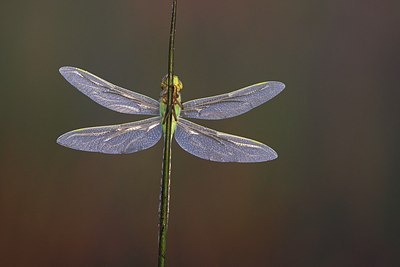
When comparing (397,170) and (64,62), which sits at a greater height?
(64,62)

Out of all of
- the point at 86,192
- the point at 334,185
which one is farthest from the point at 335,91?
the point at 86,192

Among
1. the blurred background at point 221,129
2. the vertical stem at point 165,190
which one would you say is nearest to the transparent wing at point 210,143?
the vertical stem at point 165,190

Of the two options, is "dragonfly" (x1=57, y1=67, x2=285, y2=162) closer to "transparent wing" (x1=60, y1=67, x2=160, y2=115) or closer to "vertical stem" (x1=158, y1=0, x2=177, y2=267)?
"transparent wing" (x1=60, y1=67, x2=160, y2=115)

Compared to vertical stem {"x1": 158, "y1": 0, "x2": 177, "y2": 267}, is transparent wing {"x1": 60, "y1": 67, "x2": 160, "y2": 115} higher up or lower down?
higher up

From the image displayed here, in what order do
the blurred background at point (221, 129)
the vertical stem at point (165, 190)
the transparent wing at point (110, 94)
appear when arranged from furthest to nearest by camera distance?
1. the blurred background at point (221, 129)
2. the transparent wing at point (110, 94)
3. the vertical stem at point (165, 190)

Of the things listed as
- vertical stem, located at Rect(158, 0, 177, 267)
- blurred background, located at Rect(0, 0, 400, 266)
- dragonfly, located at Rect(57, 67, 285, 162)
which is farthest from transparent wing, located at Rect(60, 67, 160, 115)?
blurred background, located at Rect(0, 0, 400, 266)

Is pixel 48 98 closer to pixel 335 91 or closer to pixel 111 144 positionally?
pixel 335 91

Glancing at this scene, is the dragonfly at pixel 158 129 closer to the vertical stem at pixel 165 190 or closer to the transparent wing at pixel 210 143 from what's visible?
the transparent wing at pixel 210 143
